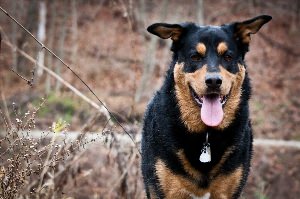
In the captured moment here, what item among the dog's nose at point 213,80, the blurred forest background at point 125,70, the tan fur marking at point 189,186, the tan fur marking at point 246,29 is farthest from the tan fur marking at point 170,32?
the blurred forest background at point 125,70

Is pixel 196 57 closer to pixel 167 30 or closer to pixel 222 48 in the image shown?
pixel 222 48

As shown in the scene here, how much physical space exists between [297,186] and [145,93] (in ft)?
30.3

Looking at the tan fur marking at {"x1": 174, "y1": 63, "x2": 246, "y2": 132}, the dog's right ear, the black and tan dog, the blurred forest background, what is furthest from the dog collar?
the blurred forest background

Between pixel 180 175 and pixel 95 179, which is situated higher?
pixel 180 175

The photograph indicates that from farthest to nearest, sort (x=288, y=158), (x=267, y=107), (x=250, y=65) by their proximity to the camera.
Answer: (x=250, y=65)
(x=267, y=107)
(x=288, y=158)

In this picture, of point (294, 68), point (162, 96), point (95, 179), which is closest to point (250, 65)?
point (294, 68)

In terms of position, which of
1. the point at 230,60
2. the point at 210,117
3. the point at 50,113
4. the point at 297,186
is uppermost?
the point at 230,60

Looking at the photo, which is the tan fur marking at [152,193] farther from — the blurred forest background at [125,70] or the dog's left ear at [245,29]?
the blurred forest background at [125,70]

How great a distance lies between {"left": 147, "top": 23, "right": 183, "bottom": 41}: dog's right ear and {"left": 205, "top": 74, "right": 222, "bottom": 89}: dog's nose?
757 mm

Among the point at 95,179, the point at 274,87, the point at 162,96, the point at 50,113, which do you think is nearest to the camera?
the point at 162,96

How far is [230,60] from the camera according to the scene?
5223mm

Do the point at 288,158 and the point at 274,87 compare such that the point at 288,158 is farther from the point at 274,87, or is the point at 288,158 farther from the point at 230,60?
the point at 230,60

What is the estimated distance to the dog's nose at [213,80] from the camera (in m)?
4.90

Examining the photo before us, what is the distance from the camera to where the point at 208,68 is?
502cm
